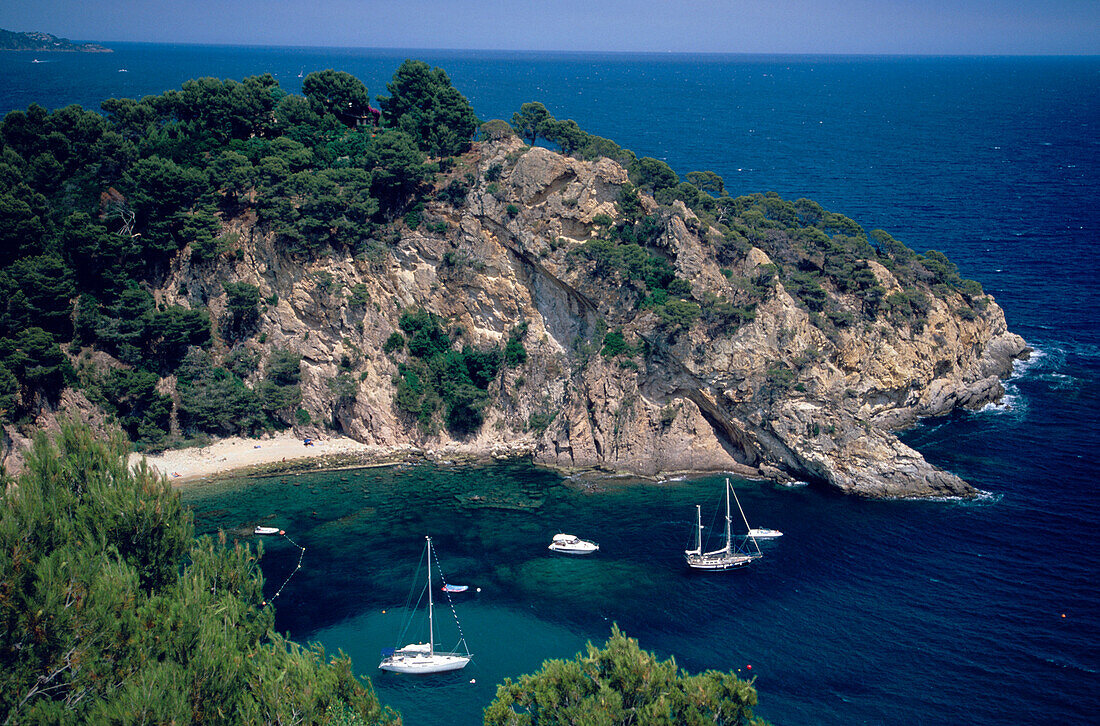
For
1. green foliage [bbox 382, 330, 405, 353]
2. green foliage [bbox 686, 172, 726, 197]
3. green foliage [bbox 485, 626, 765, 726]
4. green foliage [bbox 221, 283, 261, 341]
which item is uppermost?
green foliage [bbox 686, 172, 726, 197]

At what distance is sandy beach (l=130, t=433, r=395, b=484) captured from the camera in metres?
58.0

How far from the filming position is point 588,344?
61281 millimetres

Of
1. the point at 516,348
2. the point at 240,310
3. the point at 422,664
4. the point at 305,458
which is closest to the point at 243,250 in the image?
the point at 240,310

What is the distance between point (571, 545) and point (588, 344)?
18445 mm

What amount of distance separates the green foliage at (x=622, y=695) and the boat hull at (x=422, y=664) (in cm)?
1476

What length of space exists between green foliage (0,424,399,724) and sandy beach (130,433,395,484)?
31.7m

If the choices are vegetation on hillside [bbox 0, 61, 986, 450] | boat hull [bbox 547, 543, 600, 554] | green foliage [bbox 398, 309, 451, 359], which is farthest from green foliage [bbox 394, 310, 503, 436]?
boat hull [bbox 547, 543, 600, 554]

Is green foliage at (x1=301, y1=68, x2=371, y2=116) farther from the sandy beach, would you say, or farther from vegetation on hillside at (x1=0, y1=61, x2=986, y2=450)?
the sandy beach

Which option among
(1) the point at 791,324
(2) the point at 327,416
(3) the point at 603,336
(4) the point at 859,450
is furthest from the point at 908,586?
(2) the point at 327,416

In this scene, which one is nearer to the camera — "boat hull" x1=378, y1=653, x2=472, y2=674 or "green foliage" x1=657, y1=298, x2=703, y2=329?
"boat hull" x1=378, y1=653, x2=472, y2=674

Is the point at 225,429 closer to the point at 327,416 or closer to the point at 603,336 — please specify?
the point at 327,416

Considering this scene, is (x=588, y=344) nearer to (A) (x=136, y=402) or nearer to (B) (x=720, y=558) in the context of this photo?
(B) (x=720, y=558)

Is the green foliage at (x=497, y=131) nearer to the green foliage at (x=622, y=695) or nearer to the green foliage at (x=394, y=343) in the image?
the green foliage at (x=394, y=343)

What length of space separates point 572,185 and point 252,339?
29.8 meters
